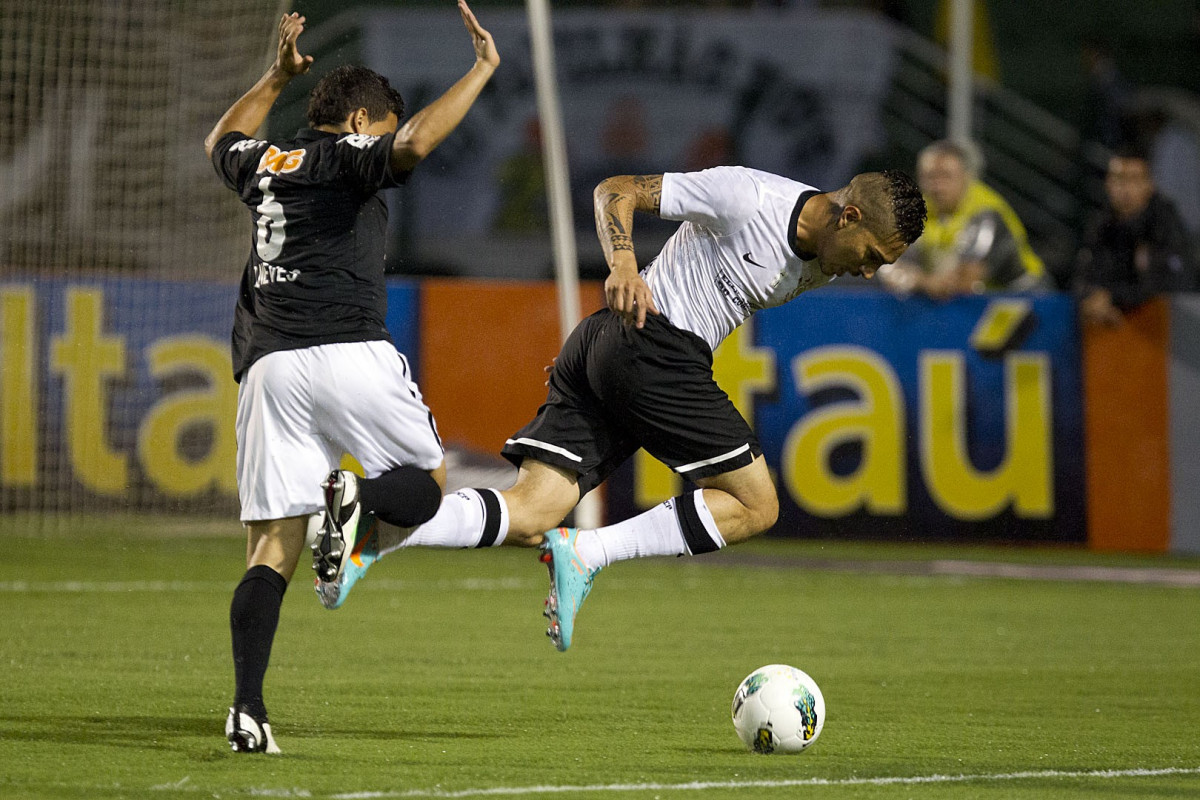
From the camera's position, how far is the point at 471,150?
57.2ft

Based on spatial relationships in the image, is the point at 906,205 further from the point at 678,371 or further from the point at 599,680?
the point at 599,680

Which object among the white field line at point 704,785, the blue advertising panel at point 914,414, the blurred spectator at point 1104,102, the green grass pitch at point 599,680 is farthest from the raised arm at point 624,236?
the blurred spectator at point 1104,102

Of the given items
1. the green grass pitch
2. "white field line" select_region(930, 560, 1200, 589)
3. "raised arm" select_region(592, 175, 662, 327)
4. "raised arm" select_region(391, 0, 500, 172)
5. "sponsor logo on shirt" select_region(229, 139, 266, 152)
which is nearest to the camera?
the green grass pitch

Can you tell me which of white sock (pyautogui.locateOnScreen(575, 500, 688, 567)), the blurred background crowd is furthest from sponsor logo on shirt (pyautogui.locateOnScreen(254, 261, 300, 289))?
the blurred background crowd

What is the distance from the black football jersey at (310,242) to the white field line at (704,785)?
141 cm

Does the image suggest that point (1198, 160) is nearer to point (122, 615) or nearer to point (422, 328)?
point (422, 328)

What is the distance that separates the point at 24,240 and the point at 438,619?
225 inches

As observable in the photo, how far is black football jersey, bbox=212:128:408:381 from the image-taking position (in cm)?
553

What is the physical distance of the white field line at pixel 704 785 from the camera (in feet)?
15.4

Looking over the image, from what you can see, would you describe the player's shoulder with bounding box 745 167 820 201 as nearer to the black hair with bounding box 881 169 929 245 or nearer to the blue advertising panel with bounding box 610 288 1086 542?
the black hair with bounding box 881 169 929 245

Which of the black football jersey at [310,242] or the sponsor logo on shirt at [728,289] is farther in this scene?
the sponsor logo on shirt at [728,289]

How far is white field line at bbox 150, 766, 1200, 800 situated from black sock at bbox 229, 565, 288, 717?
0.44m

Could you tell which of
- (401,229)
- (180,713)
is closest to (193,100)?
(401,229)

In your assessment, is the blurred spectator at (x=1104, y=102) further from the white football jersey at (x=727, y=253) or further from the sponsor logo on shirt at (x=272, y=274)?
the sponsor logo on shirt at (x=272, y=274)
